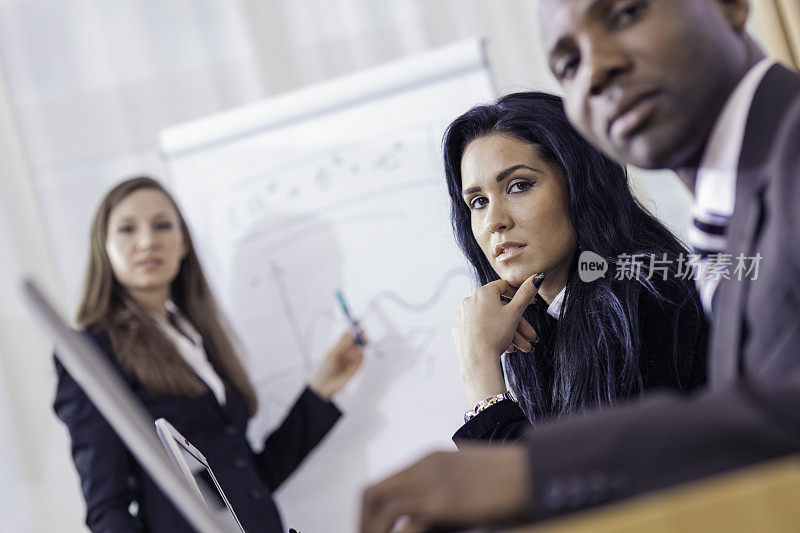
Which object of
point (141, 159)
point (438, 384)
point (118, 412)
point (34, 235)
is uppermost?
point (141, 159)

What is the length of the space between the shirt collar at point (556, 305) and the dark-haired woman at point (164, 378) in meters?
0.90

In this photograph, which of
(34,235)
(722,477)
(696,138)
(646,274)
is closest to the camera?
(722,477)

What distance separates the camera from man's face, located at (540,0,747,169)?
705mm

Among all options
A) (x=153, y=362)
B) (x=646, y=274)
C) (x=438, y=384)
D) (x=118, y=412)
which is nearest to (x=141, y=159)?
(x=153, y=362)

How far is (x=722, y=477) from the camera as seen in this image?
0.49 meters

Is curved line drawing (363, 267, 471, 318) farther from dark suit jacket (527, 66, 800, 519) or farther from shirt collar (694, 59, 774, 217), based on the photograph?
dark suit jacket (527, 66, 800, 519)

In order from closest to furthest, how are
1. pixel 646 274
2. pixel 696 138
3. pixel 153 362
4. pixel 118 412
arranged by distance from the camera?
pixel 118 412, pixel 696 138, pixel 646 274, pixel 153 362

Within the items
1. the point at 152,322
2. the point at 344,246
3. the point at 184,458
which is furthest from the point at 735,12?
the point at 152,322

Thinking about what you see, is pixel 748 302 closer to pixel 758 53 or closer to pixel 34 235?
pixel 758 53

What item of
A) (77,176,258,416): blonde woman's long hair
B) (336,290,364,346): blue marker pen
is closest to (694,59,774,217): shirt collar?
(336,290,364,346): blue marker pen

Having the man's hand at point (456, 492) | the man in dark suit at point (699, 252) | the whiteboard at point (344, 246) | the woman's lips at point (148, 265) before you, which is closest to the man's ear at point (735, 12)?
the man in dark suit at point (699, 252)

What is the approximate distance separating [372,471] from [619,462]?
1640 mm

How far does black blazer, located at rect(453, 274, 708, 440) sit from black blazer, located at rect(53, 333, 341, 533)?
893 mm

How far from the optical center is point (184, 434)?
1.93 metres
